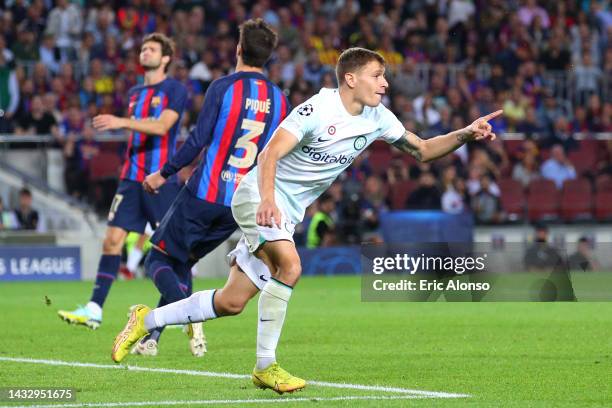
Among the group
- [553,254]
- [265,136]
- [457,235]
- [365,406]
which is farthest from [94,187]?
[365,406]

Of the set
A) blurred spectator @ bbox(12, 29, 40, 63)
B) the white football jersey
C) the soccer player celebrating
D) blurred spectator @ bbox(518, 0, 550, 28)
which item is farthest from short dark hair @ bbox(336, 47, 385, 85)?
blurred spectator @ bbox(518, 0, 550, 28)

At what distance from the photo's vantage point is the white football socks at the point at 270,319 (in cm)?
759

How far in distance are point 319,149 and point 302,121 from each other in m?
0.28

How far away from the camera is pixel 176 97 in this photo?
1108 centimetres

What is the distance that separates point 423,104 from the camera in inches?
947

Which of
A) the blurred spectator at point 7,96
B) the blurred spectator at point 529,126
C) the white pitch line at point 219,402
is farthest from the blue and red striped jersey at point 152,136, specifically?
the blurred spectator at point 529,126

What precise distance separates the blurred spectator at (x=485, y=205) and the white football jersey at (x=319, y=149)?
14973 mm

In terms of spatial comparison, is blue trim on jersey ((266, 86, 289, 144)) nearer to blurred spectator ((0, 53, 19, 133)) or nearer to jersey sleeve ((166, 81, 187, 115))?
jersey sleeve ((166, 81, 187, 115))

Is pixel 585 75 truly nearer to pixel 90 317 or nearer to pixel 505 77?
pixel 505 77

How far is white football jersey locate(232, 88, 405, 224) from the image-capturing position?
7742 millimetres

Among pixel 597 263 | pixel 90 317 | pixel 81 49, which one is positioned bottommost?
pixel 597 263

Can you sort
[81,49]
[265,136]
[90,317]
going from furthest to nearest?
[81,49]
[90,317]
[265,136]

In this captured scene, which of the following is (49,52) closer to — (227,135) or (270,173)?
(227,135)

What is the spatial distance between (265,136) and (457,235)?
12502 mm
